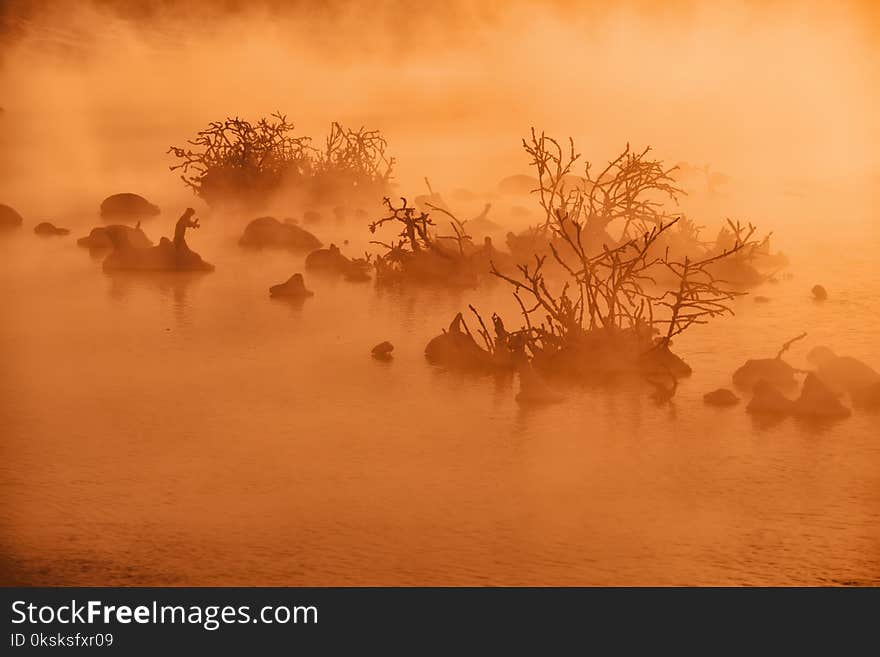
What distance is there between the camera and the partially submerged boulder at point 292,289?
14.0 meters

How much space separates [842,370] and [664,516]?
3.01 metres

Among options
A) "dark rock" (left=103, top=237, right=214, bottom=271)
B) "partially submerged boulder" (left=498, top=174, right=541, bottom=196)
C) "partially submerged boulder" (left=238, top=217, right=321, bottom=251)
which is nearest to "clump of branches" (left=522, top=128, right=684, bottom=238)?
"partially submerged boulder" (left=238, top=217, right=321, bottom=251)

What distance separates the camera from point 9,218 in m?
19.0

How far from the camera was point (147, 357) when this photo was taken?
11516 mm

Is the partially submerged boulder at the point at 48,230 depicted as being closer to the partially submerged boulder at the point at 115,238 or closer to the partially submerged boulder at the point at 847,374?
the partially submerged boulder at the point at 115,238

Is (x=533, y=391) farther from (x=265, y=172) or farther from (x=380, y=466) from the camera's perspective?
(x=265, y=172)

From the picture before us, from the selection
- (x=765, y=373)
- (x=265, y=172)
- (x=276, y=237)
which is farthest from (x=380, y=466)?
(x=265, y=172)

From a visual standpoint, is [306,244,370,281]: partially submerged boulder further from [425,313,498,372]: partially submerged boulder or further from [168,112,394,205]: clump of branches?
[168,112,394,205]: clump of branches

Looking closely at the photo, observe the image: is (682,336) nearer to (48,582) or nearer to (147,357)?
(147,357)

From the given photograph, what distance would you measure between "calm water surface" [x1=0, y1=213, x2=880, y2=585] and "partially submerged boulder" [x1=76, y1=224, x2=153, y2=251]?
274 cm

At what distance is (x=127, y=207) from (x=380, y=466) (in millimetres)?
11696

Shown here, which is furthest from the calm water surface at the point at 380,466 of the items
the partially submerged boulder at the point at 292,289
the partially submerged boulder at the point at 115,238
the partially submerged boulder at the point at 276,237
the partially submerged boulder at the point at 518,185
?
the partially submerged boulder at the point at 518,185

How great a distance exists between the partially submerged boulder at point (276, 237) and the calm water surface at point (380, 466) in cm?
388

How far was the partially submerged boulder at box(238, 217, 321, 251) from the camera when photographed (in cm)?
1706
